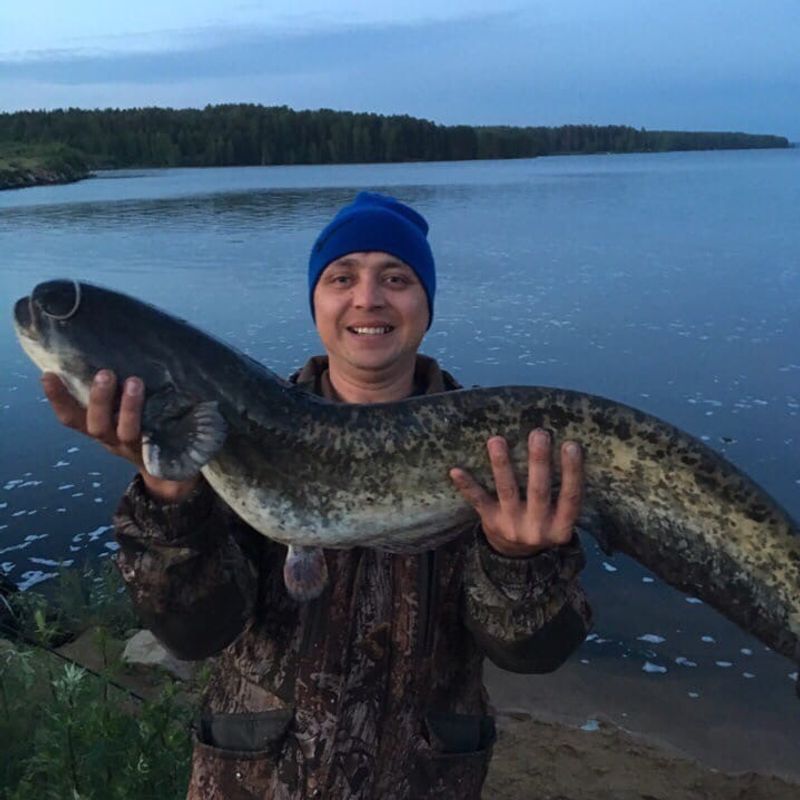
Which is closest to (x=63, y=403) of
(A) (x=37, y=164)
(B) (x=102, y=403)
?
(B) (x=102, y=403)

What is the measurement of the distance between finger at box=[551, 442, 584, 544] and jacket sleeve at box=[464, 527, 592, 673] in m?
0.11

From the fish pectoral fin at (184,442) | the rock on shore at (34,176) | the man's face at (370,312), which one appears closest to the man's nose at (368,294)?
the man's face at (370,312)

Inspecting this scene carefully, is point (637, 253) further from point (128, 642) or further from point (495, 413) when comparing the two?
point (495, 413)

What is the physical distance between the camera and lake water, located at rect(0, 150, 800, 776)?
791 cm

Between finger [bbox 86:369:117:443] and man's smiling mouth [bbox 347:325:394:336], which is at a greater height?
man's smiling mouth [bbox 347:325:394:336]

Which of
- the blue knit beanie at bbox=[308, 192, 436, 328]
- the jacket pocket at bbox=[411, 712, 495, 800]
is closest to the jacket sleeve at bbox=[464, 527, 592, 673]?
the jacket pocket at bbox=[411, 712, 495, 800]

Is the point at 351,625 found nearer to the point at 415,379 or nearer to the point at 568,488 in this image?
the point at 568,488

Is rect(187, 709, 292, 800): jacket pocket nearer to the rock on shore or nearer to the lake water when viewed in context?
the lake water

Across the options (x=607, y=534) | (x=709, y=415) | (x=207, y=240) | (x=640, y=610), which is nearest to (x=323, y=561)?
(x=607, y=534)

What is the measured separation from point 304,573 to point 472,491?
1.95 feet

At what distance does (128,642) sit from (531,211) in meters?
35.6

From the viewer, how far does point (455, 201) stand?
1823 inches

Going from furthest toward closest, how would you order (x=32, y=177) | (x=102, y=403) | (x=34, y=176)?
(x=34, y=176) < (x=32, y=177) < (x=102, y=403)

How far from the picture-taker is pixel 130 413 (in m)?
2.79
